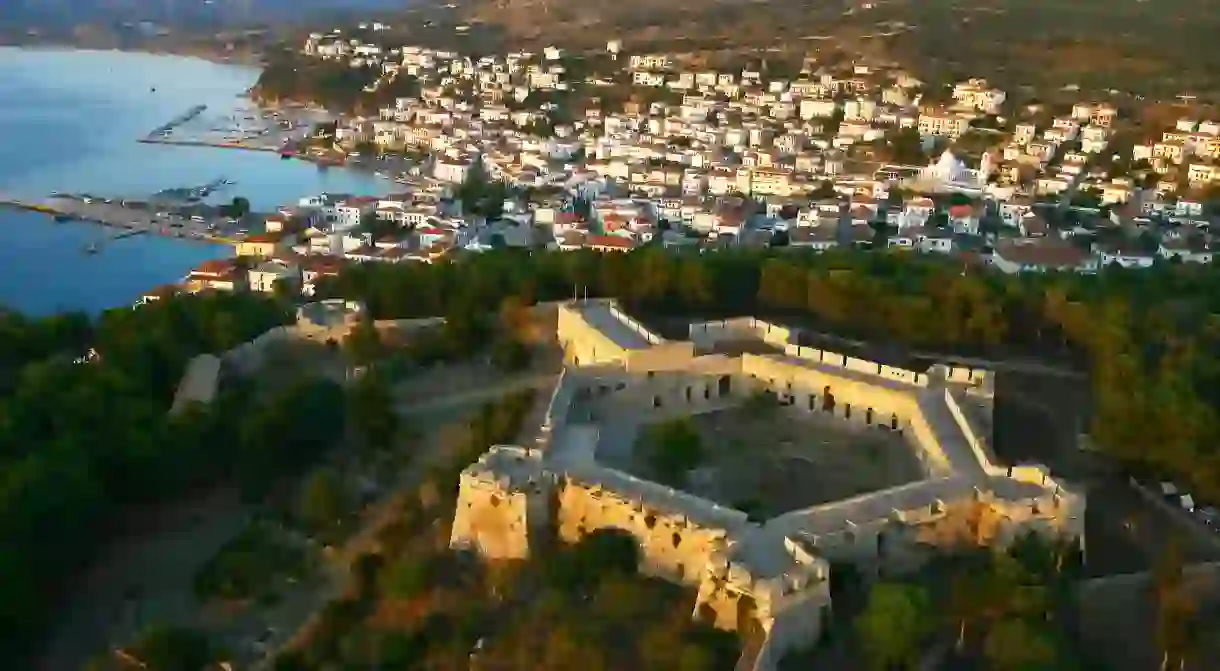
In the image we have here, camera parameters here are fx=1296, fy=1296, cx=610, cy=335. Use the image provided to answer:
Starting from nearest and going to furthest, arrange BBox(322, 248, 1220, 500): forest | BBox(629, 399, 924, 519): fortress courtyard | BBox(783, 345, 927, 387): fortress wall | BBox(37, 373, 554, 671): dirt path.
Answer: BBox(629, 399, 924, 519): fortress courtyard < BBox(37, 373, 554, 671): dirt path < BBox(322, 248, 1220, 500): forest < BBox(783, 345, 927, 387): fortress wall

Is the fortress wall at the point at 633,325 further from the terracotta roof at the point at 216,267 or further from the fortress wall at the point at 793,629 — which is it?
the terracotta roof at the point at 216,267

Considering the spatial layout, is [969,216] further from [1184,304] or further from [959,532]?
[959,532]

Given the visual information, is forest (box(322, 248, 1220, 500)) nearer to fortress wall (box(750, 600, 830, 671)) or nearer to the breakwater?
fortress wall (box(750, 600, 830, 671))

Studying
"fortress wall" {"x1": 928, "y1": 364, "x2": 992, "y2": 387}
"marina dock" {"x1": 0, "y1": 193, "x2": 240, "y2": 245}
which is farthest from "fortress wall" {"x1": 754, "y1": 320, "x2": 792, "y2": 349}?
"marina dock" {"x1": 0, "y1": 193, "x2": 240, "y2": 245}

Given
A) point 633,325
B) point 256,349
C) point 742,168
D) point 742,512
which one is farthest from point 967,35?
point 742,512

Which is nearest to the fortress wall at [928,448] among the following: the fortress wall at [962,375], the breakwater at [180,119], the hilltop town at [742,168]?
the fortress wall at [962,375]

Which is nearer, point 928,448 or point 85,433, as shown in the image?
point 928,448

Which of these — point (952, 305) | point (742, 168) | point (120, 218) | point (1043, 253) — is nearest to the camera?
point (952, 305)

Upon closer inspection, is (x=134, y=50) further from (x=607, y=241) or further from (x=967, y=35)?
(x=607, y=241)
